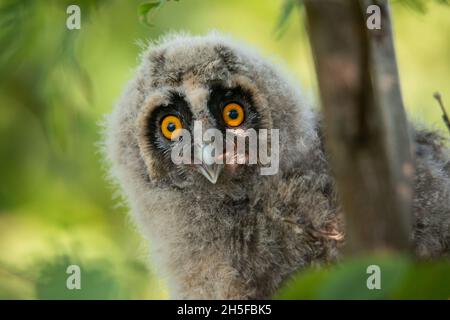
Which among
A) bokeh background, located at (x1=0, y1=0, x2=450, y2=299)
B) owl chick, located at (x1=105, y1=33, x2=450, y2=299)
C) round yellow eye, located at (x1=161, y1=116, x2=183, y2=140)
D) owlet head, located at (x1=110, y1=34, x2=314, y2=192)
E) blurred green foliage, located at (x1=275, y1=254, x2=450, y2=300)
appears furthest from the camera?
round yellow eye, located at (x1=161, y1=116, x2=183, y2=140)

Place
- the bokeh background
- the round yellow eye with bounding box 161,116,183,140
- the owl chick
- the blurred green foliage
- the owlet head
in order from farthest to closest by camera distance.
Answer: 1. the round yellow eye with bounding box 161,116,183,140
2. the owlet head
3. the owl chick
4. the bokeh background
5. the blurred green foliage

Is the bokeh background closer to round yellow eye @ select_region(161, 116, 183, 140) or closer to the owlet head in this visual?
the owlet head

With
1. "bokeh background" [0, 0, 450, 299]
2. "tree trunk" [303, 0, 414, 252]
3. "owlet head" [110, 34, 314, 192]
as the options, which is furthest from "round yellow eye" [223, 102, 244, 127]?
"tree trunk" [303, 0, 414, 252]

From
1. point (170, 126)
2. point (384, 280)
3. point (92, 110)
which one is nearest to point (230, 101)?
point (170, 126)

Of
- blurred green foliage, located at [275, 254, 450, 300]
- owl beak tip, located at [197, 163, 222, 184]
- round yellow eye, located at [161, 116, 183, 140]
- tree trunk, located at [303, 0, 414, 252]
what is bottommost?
blurred green foliage, located at [275, 254, 450, 300]

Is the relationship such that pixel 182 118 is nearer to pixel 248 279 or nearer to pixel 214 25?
pixel 248 279

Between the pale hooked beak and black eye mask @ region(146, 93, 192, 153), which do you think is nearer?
the pale hooked beak

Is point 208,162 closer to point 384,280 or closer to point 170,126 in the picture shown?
point 170,126
